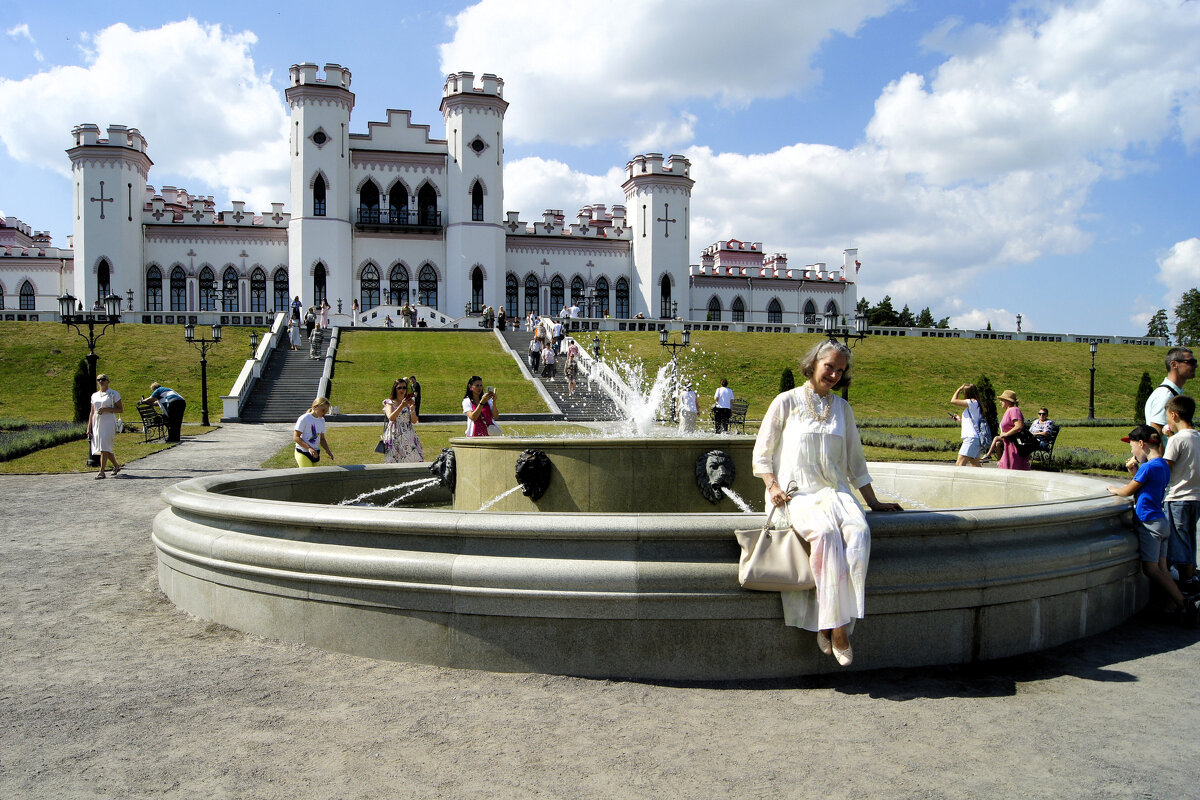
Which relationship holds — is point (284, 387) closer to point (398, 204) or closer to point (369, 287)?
point (369, 287)

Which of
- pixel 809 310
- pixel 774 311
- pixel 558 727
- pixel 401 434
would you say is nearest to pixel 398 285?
pixel 774 311

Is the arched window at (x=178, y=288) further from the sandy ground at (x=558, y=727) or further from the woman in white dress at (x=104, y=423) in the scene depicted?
the sandy ground at (x=558, y=727)

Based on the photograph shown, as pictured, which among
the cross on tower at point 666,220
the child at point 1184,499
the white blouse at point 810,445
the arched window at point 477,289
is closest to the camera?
the white blouse at point 810,445

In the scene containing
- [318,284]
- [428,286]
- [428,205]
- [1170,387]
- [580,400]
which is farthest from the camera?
[428,205]

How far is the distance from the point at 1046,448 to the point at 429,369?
22.7 m

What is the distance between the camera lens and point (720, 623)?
14.0ft

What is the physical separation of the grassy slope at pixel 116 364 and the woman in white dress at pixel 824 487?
2619 centimetres

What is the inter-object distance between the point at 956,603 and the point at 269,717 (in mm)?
3586

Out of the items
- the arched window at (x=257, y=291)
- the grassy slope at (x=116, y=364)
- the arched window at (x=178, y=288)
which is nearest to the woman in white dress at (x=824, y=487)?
the grassy slope at (x=116, y=364)

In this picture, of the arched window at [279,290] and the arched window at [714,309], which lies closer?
the arched window at [279,290]

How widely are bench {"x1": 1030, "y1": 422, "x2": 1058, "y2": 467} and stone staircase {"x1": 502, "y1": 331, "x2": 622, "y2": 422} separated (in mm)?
13049

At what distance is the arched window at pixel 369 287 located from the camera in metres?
52.4

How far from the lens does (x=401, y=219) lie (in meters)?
53.4

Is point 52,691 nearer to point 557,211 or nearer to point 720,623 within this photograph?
point 720,623
